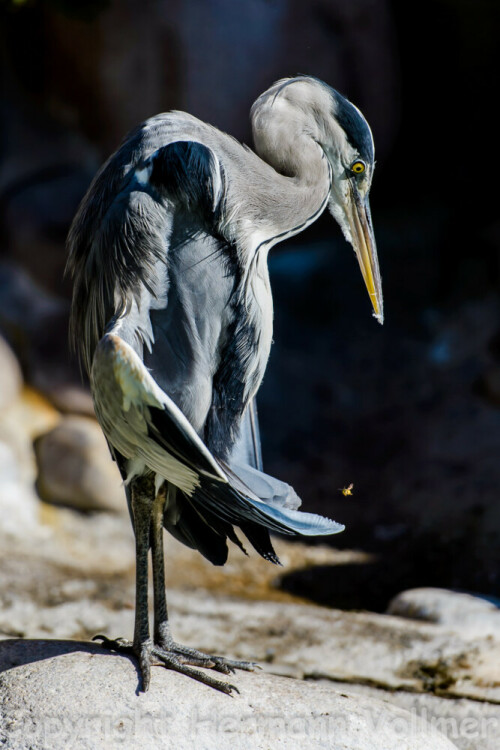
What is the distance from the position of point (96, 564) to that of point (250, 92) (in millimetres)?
2711

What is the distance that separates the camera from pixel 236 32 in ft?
15.6

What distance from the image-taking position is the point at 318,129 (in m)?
1.87

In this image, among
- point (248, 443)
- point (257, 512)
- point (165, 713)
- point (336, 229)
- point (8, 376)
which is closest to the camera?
point (257, 512)

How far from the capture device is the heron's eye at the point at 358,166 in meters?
1.90

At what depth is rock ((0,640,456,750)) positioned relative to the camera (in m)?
1.76

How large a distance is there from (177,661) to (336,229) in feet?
12.1

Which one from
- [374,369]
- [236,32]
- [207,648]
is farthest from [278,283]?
[207,648]

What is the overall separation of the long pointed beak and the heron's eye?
57 millimetres

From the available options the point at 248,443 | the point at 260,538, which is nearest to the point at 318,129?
the point at 248,443

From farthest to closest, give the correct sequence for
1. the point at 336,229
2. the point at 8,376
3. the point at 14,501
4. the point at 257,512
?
the point at 336,229, the point at 8,376, the point at 14,501, the point at 257,512

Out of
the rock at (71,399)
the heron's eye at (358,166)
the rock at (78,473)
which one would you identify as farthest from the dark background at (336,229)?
the heron's eye at (358,166)

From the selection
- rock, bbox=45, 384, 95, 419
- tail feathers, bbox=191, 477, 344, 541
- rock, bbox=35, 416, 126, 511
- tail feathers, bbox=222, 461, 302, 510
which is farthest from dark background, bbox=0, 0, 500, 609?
tail feathers, bbox=191, 477, 344, 541

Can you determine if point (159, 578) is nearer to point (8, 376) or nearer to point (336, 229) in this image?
point (8, 376)

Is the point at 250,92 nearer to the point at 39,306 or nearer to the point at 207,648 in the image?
the point at 39,306
